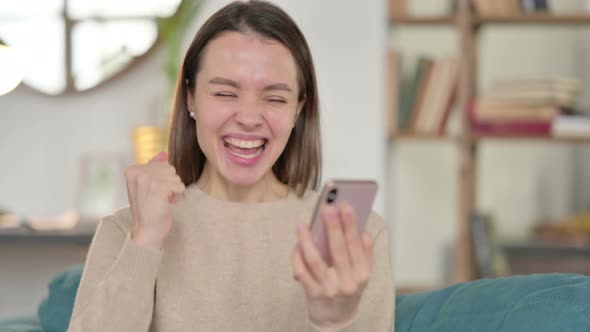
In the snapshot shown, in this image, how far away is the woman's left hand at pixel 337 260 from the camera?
123cm

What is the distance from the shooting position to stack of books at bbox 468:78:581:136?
136 inches

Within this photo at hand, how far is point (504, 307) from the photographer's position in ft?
5.08

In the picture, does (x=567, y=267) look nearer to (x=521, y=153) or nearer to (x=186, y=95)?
(x=521, y=153)

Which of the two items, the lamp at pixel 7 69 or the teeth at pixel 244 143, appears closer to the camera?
the teeth at pixel 244 143

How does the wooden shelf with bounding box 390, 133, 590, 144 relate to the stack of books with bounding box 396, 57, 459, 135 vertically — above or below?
below

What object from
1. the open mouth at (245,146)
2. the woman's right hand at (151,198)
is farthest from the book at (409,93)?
the woman's right hand at (151,198)

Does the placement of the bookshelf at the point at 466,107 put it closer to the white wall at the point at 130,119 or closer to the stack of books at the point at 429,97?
the stack of books at the point at 429,97

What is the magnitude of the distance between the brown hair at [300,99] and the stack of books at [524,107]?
1.81 meters

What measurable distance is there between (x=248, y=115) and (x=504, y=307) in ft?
1.59

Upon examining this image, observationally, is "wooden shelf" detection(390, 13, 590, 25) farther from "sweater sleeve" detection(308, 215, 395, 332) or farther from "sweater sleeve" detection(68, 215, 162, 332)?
"sweater sleeve" detection(68, 215, 162, 332)

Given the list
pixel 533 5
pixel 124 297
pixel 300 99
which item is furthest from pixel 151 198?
pixel 533 5

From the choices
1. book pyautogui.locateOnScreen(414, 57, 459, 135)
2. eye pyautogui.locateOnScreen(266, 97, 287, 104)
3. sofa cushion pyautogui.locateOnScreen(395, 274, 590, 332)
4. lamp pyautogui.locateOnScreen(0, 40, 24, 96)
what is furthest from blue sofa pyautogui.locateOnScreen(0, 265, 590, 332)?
book pyautogui.locateOnScreen(414, 57, 459, 135)

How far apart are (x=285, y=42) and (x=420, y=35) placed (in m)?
2.29

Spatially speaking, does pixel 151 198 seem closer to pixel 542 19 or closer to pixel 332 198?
pixel 332 198
